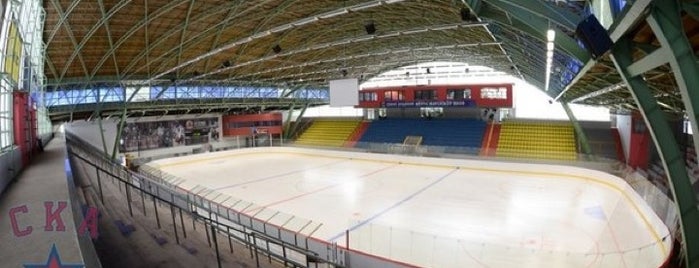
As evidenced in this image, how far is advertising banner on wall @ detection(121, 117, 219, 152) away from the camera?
33969mm

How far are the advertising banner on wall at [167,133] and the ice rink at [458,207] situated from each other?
7417 mm

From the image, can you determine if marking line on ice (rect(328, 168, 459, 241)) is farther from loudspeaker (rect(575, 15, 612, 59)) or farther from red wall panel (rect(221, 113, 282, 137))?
red wall panel (rect(221, 113, 282, 137))

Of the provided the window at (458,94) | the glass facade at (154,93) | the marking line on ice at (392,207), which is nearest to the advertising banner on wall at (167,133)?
the glass facade at (154,93)

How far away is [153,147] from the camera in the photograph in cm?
3547

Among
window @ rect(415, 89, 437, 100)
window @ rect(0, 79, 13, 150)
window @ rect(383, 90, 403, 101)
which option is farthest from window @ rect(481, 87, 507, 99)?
window @ rect(0, 79, 13, 150)

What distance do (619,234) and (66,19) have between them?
77.0ft

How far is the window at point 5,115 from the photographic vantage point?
679 cm

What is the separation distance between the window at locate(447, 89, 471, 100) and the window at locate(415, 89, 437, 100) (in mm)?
1357

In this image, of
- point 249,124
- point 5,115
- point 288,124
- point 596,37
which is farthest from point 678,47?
point 288,124

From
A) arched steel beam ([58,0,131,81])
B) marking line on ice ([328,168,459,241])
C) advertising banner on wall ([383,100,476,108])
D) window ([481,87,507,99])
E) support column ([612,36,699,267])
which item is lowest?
marking line on ice ([328,168,459,241])

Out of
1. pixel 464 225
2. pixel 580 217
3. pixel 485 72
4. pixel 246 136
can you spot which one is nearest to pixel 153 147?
pixel 246 136

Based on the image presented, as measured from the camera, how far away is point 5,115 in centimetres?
723

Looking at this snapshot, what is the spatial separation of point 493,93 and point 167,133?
103 ft

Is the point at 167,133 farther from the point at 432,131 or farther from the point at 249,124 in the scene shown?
the point at 432,131
